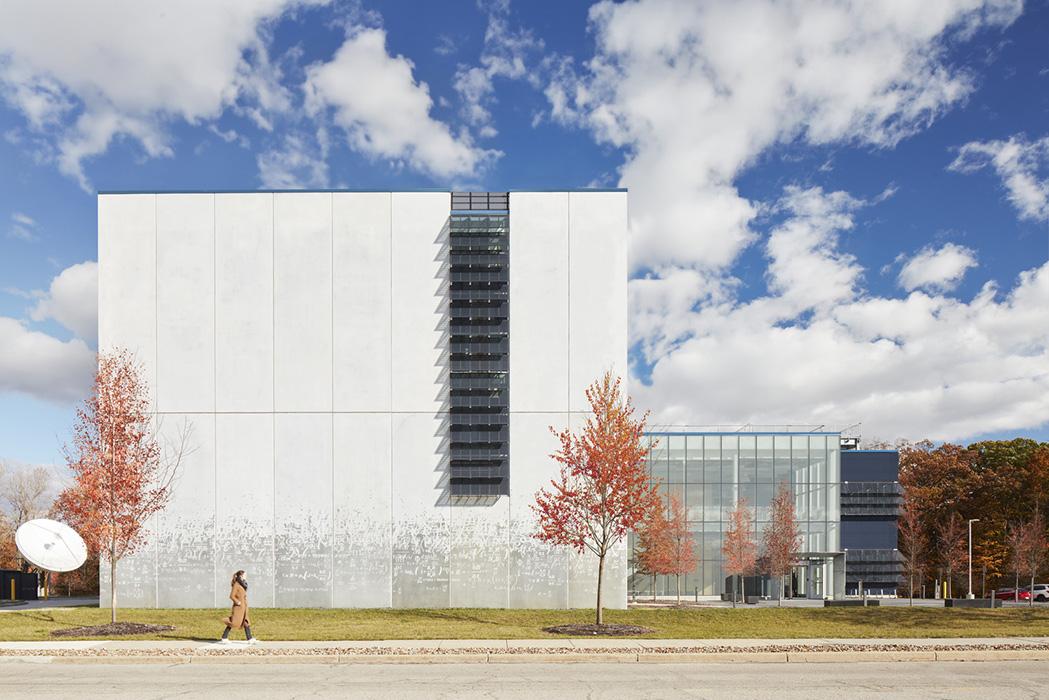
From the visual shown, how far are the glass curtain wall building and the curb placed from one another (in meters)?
39.6

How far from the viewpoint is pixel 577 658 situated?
1730cm

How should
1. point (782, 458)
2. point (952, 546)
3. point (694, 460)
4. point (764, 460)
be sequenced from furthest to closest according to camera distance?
point (952, 546)
point (782, 458)
point (764, 460)
point (694, 460)

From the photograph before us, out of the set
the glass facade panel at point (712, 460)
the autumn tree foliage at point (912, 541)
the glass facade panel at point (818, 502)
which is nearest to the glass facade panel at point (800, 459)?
the glass facade panel at point (818, 502)

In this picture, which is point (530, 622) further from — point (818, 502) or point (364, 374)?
point (818, 502)

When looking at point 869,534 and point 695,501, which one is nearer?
point 695,501

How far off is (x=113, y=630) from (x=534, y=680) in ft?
46.0

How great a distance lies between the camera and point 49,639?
20719mm

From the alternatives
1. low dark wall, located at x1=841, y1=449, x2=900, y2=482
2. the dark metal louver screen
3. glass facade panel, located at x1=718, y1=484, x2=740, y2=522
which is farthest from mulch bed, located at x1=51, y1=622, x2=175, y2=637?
low dark wall, located at x1=841, y1=449, x2=900, y2=482

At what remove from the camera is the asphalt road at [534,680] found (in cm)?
1339

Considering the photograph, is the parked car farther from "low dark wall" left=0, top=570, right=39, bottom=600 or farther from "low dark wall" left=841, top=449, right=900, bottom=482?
"low dark wall" left=0, top=570, right=39, bottom=600

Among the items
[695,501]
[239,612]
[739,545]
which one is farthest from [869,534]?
[239,612]

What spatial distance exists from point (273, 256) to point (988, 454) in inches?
2847

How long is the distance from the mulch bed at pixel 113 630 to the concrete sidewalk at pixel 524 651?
2.06 m

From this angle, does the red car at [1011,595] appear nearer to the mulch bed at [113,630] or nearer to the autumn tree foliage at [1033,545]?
the autumn tree foliage at [1033,545]
